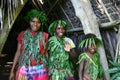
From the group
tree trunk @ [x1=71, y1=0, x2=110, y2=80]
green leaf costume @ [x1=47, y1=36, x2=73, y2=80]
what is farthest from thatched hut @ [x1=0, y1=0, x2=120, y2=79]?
green leaf costume @ [x1=47, y1=36, x2=73, y2=80]

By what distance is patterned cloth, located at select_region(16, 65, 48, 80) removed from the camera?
192 inches

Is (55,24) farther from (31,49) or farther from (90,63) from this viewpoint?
(90,63)

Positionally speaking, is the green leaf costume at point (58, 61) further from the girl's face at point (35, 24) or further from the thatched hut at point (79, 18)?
the thatched hut at point (79, 18)

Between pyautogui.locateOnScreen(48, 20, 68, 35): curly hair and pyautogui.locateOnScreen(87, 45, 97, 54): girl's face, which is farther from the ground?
pyautogui.locateOnScreen(48, 20, 68, 35): curly hair

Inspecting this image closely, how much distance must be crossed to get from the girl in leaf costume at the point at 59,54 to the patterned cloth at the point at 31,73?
0.16 m

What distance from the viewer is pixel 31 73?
4.89m

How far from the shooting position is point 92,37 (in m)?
4.93

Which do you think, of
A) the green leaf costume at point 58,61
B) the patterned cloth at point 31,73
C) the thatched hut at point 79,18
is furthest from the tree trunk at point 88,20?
the patterned cloth at point 31,73

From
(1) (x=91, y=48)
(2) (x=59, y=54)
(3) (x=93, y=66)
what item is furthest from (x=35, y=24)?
(3) (x=93, y=66)

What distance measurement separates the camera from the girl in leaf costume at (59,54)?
16.3 feet

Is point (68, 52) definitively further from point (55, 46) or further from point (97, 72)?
point (97, 72)

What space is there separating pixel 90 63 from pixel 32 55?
897 millimetres

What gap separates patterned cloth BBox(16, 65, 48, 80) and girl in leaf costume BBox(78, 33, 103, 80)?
1.95 ft

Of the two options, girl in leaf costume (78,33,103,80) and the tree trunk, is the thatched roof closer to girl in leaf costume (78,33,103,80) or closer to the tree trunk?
the tree trunk
